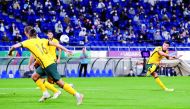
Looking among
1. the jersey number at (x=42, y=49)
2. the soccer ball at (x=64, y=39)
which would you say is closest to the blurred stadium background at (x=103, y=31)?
the soccer ball at (x=64, y=39)

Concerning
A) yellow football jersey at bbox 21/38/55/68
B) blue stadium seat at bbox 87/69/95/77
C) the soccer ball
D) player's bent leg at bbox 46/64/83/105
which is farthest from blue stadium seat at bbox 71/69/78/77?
player's bent leg at bbox 46/64/83/105

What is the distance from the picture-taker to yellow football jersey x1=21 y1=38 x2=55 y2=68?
53.7 ft

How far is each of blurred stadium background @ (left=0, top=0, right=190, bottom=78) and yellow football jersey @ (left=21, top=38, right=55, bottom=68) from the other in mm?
20406

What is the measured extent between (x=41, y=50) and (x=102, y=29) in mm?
29844

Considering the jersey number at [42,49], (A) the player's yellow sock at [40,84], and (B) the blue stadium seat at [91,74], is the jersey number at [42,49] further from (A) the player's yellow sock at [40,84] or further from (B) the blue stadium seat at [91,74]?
(B) the blue stadium seat at [91,74]

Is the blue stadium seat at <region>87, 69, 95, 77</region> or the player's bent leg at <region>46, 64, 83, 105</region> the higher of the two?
the player's bent leg at <region>46, 64, 83, 105</region>

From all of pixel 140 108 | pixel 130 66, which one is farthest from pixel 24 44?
pixel 130 66

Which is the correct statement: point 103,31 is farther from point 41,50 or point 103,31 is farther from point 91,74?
point 41,50

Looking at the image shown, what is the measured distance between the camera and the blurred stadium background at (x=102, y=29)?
128ft

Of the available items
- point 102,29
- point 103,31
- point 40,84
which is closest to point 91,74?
point 103,31

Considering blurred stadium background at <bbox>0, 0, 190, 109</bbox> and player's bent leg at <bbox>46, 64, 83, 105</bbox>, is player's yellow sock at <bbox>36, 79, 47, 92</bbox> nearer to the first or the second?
player's bent leg at <bbox>46, 64, 83, 105</bbox>

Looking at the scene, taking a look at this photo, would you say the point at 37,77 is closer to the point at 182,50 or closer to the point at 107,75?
the point at 107,75

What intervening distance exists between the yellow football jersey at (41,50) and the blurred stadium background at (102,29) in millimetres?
20406

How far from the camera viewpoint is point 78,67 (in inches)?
1513
